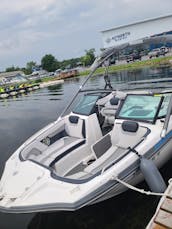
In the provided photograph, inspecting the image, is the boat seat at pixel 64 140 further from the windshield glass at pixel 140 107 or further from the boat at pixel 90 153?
the windshield glass at pixel 140 107

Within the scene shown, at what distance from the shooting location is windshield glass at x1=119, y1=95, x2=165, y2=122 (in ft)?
18.3

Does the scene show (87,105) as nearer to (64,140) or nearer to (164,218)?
(64,140)

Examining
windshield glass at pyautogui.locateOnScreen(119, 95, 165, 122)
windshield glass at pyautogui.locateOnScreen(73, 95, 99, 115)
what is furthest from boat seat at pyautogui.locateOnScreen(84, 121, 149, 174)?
windshield glass at pyautogui.locateOnScreen(73, 95, 99, 115)

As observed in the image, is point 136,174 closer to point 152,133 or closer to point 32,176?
point 152,133

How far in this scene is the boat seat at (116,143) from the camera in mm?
5352

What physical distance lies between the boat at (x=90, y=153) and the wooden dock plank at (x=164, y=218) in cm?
101

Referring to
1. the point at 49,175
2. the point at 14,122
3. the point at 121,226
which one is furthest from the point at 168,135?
the point at 14,122

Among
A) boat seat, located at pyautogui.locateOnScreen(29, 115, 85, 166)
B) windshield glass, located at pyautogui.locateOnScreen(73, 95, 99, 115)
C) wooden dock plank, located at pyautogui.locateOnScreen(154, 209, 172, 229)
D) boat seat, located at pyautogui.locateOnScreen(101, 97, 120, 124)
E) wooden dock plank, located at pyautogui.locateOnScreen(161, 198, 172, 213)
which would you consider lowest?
wooden dock plank, located at pyautogui.locateOnScreen(154, 209, 172, 229)

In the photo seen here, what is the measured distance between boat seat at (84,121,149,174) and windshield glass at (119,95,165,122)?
0.26 m

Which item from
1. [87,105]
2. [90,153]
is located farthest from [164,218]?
[87,105]

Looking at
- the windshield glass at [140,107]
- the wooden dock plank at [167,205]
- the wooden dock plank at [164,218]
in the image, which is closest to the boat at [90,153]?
the windshield glass at [140,107]

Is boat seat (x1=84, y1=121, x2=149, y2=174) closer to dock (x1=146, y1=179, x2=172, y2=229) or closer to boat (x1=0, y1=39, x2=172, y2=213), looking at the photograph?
boat (x1=0, y1=39, x2=172, y2=213)

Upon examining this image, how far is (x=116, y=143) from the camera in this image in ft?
19.4

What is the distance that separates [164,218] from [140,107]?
285 centimetres
